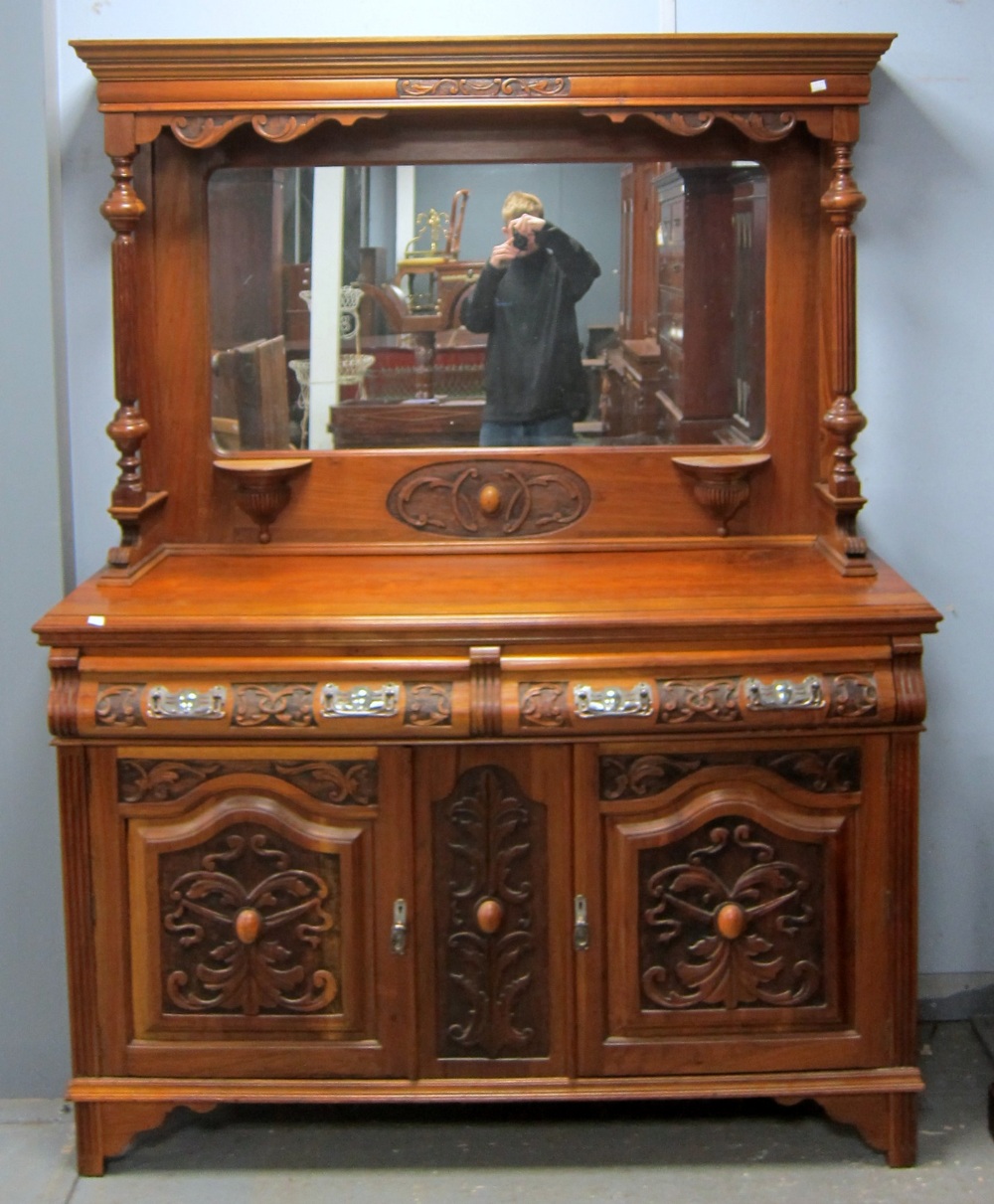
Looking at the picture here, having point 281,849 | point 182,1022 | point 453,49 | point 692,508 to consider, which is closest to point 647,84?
point 453,49

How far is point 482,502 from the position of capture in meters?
2.88

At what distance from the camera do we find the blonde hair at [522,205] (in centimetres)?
282

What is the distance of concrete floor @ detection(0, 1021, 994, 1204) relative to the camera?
8.35 feet

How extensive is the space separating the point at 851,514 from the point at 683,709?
1.72 feet

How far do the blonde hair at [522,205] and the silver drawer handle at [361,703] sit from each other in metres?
0.90

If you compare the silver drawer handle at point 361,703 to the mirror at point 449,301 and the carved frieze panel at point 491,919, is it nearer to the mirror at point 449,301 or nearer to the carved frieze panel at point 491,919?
the carved frieze panel at point 491,919

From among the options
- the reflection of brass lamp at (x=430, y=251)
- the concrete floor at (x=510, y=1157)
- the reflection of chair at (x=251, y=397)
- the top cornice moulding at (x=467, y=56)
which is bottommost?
the concrete floor at (x=510, y=1157)

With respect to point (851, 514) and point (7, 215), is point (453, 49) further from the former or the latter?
point (851, 514)

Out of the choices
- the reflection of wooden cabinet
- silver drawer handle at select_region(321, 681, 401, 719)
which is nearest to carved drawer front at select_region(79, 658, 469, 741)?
silver drawer handle at select_region(321, 681, 401, 719)

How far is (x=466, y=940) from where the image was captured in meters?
2.56

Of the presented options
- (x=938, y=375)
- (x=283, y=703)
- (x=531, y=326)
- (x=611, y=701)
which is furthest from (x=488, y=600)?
(x=938, y=375)

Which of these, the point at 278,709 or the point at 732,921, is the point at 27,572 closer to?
the point at 278,709

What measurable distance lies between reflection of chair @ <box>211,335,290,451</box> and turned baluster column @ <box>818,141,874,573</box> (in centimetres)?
96

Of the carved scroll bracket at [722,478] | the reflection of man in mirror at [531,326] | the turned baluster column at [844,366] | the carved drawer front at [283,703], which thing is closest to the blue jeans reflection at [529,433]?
the reflection of man in mirror at [531,326]
